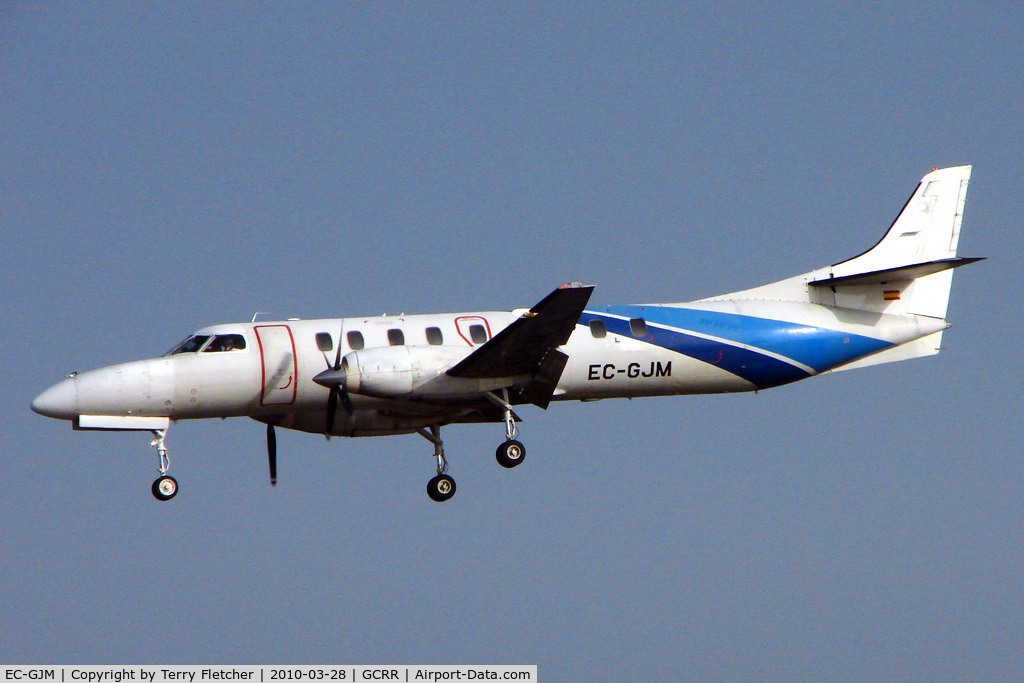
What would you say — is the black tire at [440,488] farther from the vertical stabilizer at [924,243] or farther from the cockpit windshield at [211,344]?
the vertical stabilizer at [924,243]

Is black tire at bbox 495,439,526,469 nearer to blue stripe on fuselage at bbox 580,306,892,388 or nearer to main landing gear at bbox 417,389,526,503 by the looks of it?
main landing gear at bbox 417,389,526,503

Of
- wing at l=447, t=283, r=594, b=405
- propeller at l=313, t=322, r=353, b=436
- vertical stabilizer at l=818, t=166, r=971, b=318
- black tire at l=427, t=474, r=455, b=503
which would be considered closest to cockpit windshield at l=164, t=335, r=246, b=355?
propeller at l=313, t=322, r=353, b=436

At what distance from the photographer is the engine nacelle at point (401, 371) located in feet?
78.9

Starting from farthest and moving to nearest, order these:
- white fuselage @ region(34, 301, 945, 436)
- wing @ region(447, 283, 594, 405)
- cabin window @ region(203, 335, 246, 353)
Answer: cabin window @ region(203, 335, 246, 353) < white fuselage @ region(34, 301, 945, 436) < wing @ region(447, 283, 594, 405)

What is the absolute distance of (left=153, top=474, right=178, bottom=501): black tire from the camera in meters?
24.9

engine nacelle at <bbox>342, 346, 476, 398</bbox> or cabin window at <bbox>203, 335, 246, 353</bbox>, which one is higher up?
cabin window at <bbox>203, 335, 246, 353</bbox>

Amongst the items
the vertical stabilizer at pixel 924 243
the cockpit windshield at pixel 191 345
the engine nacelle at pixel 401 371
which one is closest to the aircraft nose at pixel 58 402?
the cockpit windshield at pixel 191 345

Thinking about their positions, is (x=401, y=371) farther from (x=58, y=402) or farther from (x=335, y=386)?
(x=58, y=402)

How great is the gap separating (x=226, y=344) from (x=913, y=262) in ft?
51.7

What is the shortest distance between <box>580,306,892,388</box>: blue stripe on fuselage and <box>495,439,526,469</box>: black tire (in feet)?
10.1

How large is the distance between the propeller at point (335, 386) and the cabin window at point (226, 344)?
1667mm

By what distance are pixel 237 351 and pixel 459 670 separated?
752cm

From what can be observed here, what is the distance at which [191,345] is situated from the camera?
2562cm

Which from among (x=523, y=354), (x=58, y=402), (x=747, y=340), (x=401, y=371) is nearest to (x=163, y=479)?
(x=58, y=402)
